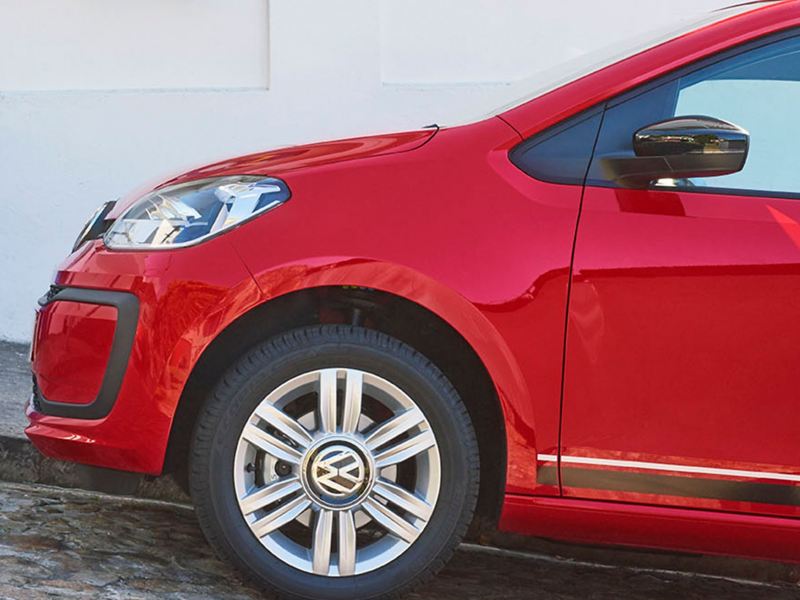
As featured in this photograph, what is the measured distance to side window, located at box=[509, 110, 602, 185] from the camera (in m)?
3.21

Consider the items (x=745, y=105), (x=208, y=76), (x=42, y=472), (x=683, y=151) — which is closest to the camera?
(x=683, y=151)

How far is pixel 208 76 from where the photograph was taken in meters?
6.60

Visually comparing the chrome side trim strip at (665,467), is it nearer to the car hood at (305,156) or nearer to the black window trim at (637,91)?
the black window trim at (637,91)

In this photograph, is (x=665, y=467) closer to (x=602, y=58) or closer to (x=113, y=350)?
(x=602, y=58)

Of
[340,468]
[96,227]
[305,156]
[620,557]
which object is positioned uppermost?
[305,156]

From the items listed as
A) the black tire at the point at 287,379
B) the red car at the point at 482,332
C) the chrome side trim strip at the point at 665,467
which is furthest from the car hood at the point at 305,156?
the chrome side trim strip at the point at 665,467

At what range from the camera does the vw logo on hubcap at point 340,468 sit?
3.27 meters

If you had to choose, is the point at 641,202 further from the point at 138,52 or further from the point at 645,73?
the point at 138,52

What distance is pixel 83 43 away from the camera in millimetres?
6668

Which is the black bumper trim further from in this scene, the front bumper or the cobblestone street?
the cobblestone street

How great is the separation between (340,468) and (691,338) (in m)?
0.95

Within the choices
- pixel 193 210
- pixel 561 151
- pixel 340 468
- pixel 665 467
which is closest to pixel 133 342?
pixel 193 210

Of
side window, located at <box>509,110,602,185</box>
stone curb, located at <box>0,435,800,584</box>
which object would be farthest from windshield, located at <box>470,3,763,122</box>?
stone curb, located at <box>0,435,800,584</box>

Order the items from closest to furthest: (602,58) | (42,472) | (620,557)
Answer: (602,58), (620,557), (42,472)
